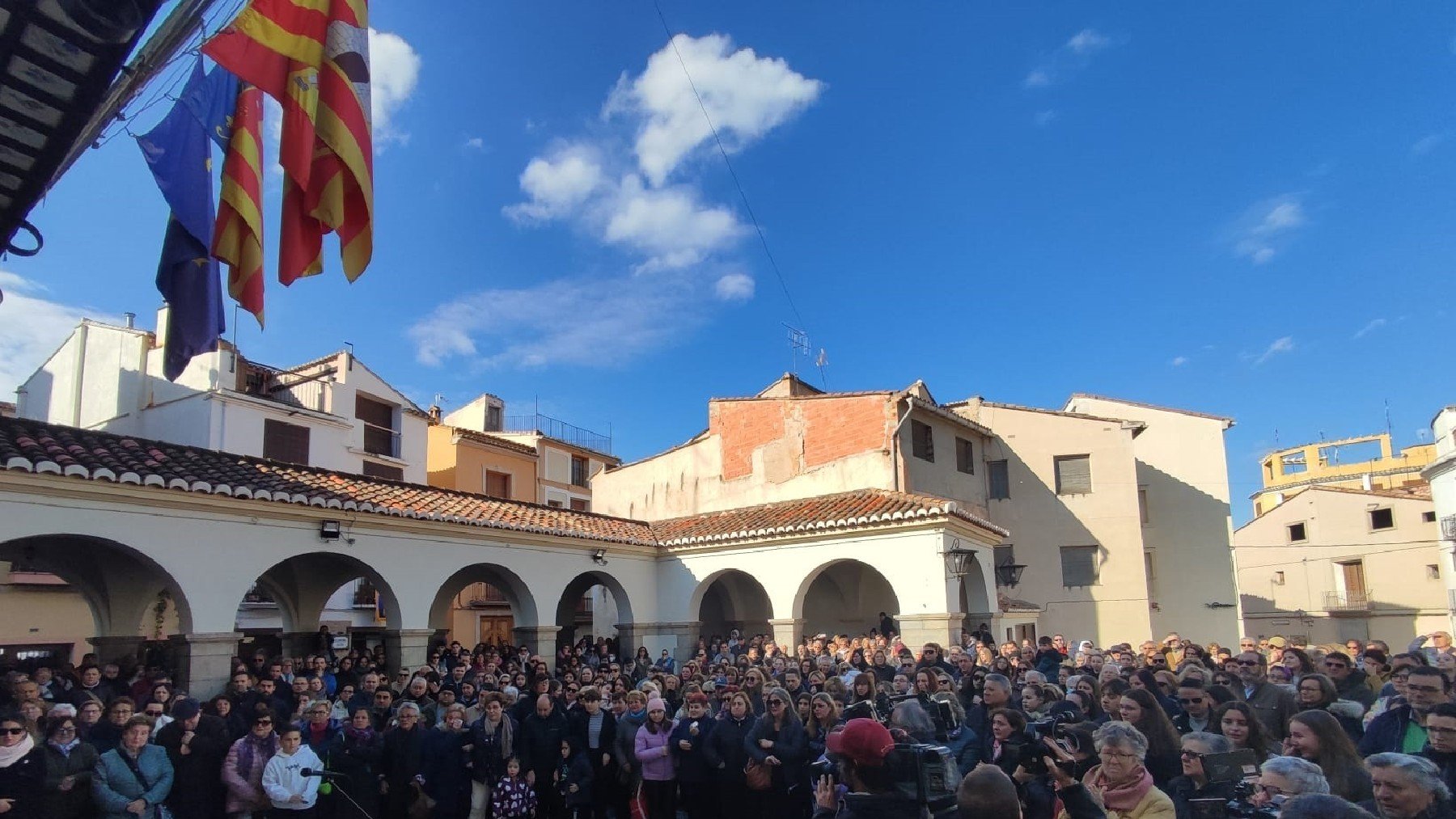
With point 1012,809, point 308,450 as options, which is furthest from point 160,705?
point 308,450

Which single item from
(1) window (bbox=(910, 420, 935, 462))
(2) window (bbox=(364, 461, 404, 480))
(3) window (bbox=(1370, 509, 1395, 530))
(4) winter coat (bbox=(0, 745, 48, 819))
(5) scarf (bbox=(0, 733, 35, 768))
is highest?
(2) window (bbox=(364, 461, 404, 480))

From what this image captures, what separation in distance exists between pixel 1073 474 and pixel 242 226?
22239mm

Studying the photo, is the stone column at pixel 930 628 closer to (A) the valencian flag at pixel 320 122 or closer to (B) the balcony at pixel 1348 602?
(A) the valencian flag at pixel 320 122

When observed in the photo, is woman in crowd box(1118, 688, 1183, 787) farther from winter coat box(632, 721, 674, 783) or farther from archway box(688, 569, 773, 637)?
archway box(688, 569, 773, 637)

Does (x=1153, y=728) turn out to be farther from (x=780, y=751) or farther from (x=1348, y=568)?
(x=1348, y=568)

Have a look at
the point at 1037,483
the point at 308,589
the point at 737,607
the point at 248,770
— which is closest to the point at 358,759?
the point at 248,770

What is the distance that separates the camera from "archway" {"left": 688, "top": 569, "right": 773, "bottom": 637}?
18.3 metres

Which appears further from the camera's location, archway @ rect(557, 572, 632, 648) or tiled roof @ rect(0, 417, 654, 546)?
archway @ rect(557, 572, 632, 648)

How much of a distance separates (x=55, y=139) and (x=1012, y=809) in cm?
392

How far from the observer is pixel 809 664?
959 cm

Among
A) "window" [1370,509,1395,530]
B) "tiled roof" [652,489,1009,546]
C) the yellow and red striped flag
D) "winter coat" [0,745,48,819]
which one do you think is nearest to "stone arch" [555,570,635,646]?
"tiled roof" [652,489,1009,546]

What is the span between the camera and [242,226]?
4543 millimetres

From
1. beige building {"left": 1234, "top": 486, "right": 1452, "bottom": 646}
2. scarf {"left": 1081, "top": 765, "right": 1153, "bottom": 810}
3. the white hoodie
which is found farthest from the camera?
beige building {"left": 1234, "top": 486, "right": 1452, "bottom": 646}

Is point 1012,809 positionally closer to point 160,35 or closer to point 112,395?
point 160,35
